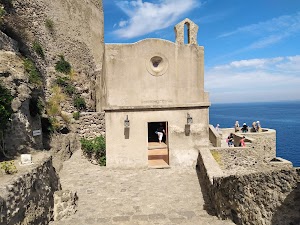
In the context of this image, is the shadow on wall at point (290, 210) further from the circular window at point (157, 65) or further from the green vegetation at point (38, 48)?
the green vegetation at point (38, 48)

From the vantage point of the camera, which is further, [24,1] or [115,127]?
[24,1]

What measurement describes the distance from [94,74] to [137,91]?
16.7m

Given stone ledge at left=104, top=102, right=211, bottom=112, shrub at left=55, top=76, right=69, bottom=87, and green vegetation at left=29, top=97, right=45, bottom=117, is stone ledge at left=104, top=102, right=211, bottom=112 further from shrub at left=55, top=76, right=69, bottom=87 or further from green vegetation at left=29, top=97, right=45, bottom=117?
shrub at left=55, top=76, right=69, bottom=87

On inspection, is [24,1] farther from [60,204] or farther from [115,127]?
[60,204]

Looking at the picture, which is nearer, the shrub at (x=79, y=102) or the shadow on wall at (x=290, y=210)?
the shadow on wall at (x=290, y=210)

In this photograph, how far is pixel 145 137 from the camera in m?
11.7

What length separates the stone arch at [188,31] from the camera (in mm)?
12291

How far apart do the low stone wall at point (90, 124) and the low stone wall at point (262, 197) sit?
13416 millimetres

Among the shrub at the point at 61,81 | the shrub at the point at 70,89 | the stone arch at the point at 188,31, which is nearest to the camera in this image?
the stone arch at the point at 188,31

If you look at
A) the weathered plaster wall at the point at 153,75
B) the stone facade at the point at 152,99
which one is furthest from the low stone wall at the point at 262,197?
the weathered plaster wall at the point at 153,75

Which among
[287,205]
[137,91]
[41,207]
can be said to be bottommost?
[41,207]

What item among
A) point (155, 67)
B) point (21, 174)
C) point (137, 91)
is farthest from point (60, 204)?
point (155, 67)

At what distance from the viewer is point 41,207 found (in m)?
7.07

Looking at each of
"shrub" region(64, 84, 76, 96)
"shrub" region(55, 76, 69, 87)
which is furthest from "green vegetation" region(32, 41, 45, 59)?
"shrub" region(64, 84, 76, 96)
